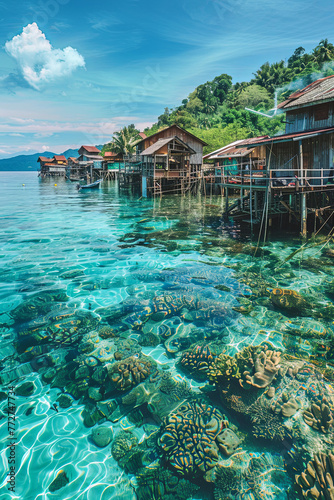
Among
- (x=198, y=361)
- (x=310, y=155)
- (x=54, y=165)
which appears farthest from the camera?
(x=54, y=165)

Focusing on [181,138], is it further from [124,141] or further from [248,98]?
[248,98]

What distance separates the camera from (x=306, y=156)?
60.5 feet

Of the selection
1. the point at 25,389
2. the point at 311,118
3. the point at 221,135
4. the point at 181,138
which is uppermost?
the point at 221,135

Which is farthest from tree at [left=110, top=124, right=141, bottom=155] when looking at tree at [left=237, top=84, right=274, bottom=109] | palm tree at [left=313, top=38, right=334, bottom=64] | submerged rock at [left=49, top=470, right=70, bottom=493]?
submerged rock at [left=49, top=470, right=70, bottom=493]

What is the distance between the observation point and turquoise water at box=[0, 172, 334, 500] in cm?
449

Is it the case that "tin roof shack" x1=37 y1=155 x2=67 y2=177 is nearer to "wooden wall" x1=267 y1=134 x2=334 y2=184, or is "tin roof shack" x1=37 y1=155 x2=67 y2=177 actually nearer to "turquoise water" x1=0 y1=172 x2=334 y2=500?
"wooden wall" x1=267 y1=134 x2=334 y2=184

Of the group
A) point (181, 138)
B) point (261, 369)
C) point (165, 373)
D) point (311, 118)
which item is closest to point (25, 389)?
point (165, 373)

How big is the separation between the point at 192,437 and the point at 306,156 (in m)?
18.1

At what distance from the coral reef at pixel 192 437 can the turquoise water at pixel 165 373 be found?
0.07ft

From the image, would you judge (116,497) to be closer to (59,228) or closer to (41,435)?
(41,435)

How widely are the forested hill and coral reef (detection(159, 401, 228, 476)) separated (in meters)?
57.6

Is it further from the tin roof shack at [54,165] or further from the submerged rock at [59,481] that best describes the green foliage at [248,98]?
the submerged rock at [59,481]

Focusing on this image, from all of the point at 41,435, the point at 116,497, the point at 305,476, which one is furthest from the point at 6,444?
the point at 305,476

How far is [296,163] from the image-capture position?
19.2 metres
